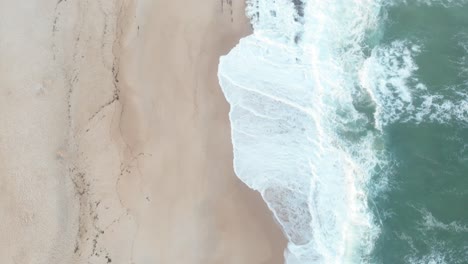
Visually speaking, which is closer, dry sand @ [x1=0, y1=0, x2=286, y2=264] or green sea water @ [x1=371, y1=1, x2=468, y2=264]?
dry sand @ [x1=0, y1=0, x2=286, y2=264]

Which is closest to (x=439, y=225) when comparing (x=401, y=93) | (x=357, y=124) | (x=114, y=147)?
(x=357, y=124)

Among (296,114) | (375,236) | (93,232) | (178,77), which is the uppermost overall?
(178,77)

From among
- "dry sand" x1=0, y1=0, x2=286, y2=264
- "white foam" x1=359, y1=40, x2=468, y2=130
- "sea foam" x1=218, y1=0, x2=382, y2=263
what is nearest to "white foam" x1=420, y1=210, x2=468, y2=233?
"sea foam" x1=218, y1=0, x2=382, y2=263

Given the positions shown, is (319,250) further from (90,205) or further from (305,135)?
(90,205)

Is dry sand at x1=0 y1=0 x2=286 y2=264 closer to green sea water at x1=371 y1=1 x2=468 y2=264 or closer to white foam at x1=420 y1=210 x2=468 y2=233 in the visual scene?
green sea water at x1=371 y1=1 x2=468 y2=264

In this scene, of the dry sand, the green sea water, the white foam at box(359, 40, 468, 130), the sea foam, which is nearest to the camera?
the dry sand

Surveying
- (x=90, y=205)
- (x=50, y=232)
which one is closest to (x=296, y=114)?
(x=90, y=205)

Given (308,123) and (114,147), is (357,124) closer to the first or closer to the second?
(308,123)
